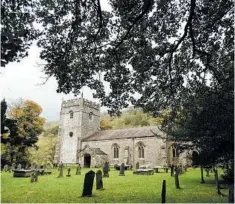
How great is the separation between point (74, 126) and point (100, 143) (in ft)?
23.8

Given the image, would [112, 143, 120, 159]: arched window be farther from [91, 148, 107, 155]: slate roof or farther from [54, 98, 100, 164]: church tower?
[54, 98, 100, 164]: church tower

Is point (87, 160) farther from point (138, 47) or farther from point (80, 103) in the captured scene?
point (138, 47)

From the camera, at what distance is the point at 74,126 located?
164ft

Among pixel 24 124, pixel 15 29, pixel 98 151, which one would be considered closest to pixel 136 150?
pixel 98 151

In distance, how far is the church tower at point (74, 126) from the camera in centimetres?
4862

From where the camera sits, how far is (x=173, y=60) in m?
11.9

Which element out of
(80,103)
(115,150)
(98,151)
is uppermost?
(80,103)

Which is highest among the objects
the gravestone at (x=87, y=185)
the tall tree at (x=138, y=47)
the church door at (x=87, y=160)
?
the tall tree at (x=138, y=47)

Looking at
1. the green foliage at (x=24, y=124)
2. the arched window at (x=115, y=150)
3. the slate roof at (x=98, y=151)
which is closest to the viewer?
the green foliage at (x=24, y=124)

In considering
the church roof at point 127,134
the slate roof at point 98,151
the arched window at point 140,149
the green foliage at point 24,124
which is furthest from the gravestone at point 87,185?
the slate roof at point 98,151

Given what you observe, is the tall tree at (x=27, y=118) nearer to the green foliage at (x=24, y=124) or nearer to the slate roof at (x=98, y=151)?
the green foliage at (x=24, y=124)

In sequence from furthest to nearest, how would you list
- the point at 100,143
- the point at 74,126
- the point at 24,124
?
the point at 74,126
the point at 100,143
the point at 24,124

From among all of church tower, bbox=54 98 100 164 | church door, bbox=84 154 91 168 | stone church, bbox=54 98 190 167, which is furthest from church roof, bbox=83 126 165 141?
church door, bbox=84 154 91 168

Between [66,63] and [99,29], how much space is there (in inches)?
71.8
